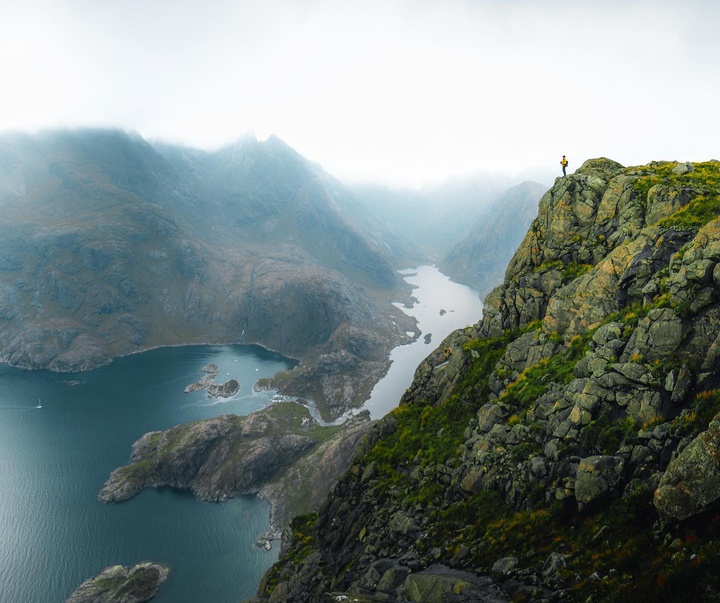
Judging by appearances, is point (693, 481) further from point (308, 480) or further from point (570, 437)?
point (308, 480)

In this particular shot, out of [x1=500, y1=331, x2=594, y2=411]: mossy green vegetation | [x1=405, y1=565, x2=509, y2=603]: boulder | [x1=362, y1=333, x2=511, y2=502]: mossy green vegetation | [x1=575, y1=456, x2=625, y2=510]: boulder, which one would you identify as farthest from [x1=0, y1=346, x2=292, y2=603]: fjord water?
[x1=575, y1=456, x2=625, y2=510]: boulder

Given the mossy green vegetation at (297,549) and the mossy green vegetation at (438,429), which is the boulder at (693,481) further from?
the mossy green vegetation at (297,549)

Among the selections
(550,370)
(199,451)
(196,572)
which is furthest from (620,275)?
(199,451)

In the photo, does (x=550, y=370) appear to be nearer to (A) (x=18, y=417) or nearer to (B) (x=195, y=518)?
(B) (x=195, y=518)

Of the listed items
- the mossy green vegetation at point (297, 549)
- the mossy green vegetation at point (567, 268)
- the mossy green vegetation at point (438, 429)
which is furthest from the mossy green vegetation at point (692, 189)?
the mossy green vegetation at point (297, 549)

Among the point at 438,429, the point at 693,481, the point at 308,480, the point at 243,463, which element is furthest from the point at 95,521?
the point at 693,481

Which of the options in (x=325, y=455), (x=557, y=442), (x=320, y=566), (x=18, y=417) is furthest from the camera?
(x=18, y=417)

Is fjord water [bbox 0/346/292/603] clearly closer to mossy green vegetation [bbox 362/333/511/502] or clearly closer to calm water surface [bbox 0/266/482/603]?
calm water surface [bbox 0/266/482/603]
